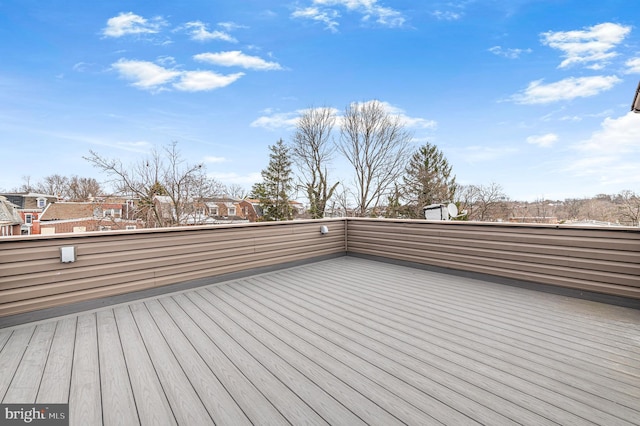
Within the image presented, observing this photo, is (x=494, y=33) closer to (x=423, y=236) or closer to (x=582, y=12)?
(x=582, y=12)

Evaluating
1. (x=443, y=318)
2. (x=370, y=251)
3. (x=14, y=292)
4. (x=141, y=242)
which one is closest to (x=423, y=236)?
(x=370, y=251)

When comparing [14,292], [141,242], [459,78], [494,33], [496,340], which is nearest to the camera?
[496,340]

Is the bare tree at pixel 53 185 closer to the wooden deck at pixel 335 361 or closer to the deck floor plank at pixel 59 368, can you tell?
the wooden deck at pixel 335 361

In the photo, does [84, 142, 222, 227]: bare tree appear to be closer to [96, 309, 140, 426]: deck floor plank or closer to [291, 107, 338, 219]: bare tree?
[291, 107, 338, 219]: bare tree

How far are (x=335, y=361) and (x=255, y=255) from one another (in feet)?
8.02

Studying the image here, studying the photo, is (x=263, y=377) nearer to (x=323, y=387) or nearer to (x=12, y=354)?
(x=323, y=387)

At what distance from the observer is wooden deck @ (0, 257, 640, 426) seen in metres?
1.37

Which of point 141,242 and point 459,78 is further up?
point 459,78

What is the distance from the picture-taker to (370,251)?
16.1 ft

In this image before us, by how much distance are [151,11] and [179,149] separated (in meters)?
3.75

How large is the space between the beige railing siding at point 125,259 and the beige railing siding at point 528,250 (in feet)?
5.91

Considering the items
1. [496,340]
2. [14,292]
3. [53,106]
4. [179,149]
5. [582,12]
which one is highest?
[582,12]

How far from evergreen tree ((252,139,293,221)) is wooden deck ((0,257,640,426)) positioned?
14684 mm

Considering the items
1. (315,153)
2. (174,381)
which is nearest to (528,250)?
(174,381)
